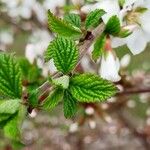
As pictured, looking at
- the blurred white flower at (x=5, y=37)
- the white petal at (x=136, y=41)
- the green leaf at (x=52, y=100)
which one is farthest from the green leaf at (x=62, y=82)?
the blurred white flower at (x=5, y=37)

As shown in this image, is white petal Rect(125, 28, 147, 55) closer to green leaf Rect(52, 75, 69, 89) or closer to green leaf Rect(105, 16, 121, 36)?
green leaf Rect(105, 16, 121, 36)

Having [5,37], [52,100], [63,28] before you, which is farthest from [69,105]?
[5,37]

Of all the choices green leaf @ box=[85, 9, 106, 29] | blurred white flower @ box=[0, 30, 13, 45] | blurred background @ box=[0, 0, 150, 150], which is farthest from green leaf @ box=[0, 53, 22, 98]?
blurred white flower @ box=[0, 30, 13, 45]

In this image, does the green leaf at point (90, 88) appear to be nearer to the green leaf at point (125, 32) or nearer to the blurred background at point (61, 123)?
the green leaf at point (125, 32)

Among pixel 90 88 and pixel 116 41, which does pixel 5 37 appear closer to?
pixel 116 41

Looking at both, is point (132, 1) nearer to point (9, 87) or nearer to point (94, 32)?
point (94, 32)

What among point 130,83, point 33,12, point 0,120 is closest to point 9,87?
point 0,120
